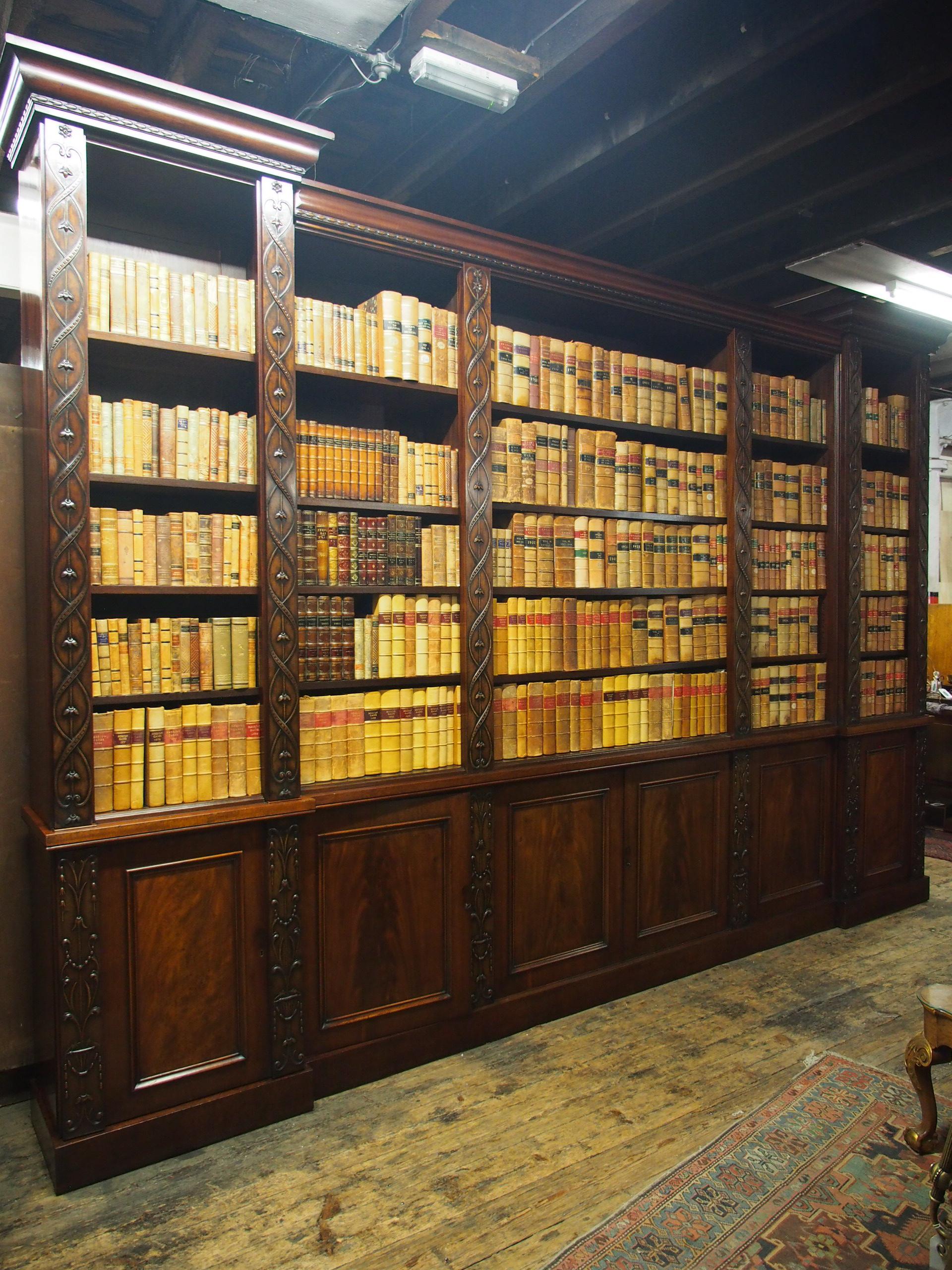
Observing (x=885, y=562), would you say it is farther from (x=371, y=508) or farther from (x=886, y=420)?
(x=371, y=508)

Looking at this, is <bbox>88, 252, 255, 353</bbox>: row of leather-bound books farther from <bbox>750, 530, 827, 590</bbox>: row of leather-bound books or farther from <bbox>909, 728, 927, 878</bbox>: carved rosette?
<bbox>909, 728, 927, 878</bbox>: carved rosette

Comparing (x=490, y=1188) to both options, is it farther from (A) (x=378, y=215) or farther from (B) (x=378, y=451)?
(A) (x=378, y=215)

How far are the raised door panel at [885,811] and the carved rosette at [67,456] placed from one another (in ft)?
11.4

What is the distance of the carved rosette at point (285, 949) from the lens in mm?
2459

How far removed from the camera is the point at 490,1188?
220 centimetres

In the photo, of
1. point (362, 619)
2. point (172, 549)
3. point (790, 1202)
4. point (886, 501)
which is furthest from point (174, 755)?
point (886, 501)

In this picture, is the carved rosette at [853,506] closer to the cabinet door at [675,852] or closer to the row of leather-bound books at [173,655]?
the cabinet door at [675,852]

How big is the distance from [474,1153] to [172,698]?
58.5 inches

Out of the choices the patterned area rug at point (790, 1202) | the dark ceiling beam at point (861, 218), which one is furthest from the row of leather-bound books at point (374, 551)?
the dark ceiling beam at point (861, 218)

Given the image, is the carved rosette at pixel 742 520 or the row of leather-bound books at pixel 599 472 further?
the carved rosette at pixel 742 520

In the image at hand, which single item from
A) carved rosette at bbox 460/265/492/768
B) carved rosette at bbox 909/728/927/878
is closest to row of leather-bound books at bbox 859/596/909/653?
carved rosette at bbox 909/728/927/878

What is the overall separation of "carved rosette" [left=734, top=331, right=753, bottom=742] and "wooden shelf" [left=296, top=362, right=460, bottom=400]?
1362 millimetres

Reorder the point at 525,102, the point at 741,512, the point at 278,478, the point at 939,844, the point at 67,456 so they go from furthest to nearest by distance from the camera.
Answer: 1. the point at 939,844
2. the point at 741,512
3. the point at 525,102
4. the point at 278,478
5. the point at 67,456

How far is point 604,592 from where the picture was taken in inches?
128
